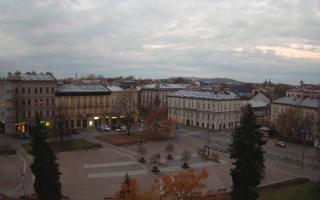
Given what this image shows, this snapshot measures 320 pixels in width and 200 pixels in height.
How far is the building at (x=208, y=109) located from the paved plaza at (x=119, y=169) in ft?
66.5

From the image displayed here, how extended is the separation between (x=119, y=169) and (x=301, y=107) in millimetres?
48451

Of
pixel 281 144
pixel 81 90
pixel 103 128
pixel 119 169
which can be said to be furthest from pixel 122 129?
pixel 281 144

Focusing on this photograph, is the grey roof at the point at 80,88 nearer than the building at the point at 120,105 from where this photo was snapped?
Yes

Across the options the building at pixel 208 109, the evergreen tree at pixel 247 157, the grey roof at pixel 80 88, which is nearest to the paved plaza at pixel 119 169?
the evergreen tree at pixel 247 157

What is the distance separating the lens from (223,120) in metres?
89.0

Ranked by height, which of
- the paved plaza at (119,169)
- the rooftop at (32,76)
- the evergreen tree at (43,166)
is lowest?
the paved plaza at (119,169)

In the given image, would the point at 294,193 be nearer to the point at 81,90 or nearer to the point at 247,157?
the point at 247,157

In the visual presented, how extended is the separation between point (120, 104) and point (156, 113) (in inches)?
783

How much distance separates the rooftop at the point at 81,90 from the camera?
83.2m

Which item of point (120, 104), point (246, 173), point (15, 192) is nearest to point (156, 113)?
point (120, 104)

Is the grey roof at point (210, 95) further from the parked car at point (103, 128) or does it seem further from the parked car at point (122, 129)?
the parked car at point (103, 128)

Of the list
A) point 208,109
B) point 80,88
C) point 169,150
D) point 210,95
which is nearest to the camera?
point 169,150

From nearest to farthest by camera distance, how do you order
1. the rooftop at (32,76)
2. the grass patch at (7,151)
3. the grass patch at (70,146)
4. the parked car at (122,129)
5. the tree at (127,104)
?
the grass patch at (7,151)
the grass patch at (70,146)
the rooftop at (32,76)
the parked car at (122,129)
the tree at (127,104)

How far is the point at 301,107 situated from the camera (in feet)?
265
